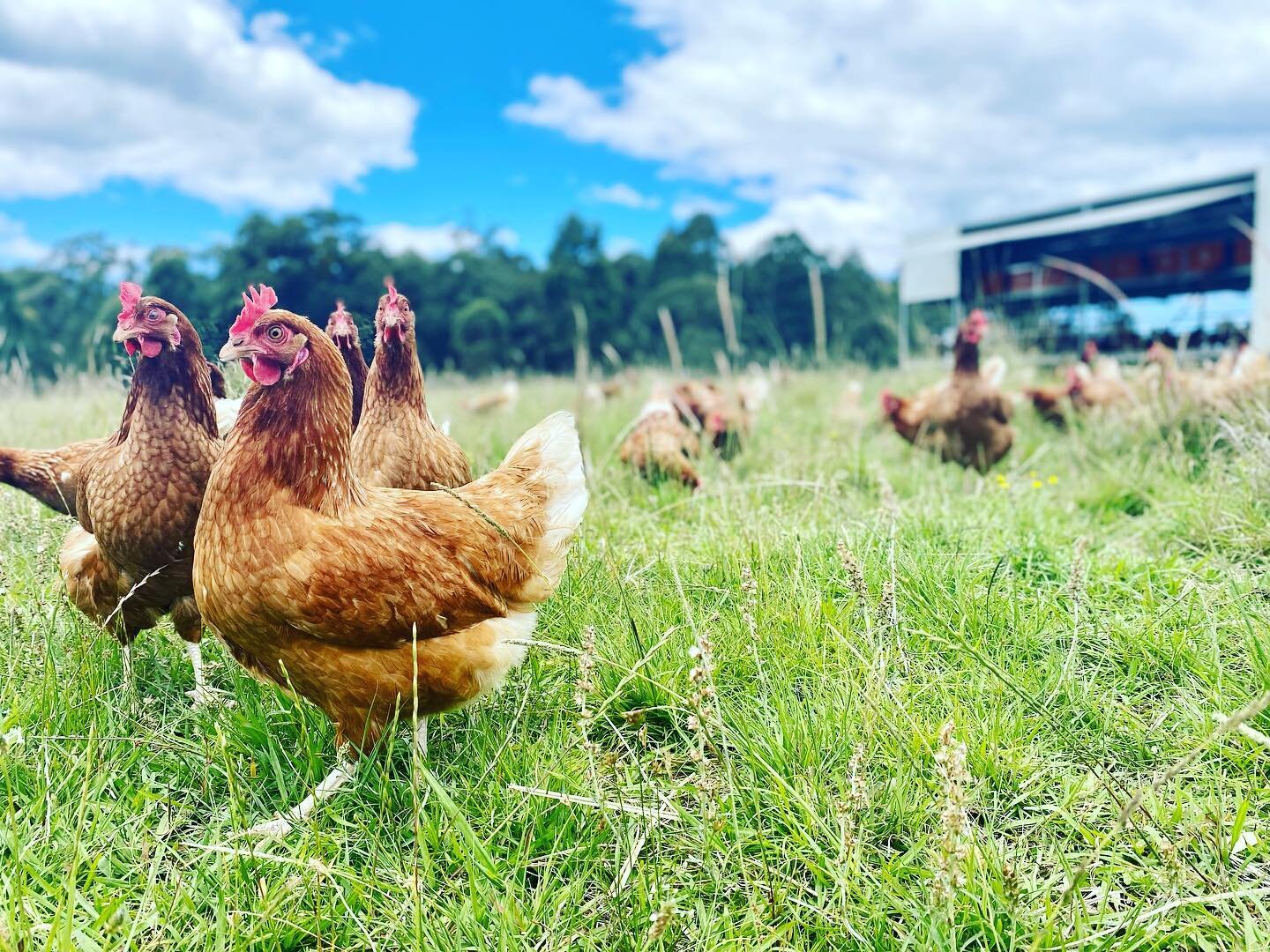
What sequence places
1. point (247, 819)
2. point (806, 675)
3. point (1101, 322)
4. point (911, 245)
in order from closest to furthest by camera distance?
point (247, 819)
point (806, 675)
point (1101, 322)
point (911, 245)

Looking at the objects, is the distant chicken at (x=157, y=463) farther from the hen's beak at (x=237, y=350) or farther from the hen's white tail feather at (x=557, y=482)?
the hen's white tail feather at (x=557, y=482)

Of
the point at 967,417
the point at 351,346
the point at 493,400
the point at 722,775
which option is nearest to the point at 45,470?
the point at 351,346

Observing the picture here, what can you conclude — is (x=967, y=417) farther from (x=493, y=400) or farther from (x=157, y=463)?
(x=493, y=400)

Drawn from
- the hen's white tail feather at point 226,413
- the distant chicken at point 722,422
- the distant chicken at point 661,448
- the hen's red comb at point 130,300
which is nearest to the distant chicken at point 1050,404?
the distant chicken at point 722,422

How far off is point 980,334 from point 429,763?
544 cm

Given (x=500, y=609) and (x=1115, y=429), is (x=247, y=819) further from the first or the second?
(x=1115, y=429)

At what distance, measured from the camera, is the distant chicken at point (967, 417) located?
5.78 meters

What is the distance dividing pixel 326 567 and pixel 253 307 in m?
0.66

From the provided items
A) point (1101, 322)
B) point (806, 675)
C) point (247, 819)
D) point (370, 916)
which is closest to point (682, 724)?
point (806, 675)

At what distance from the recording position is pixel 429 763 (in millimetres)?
2148

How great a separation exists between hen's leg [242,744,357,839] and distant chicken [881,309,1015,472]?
5.03m

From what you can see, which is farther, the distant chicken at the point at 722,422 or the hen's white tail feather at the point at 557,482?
the distant chicken at the point at 722,422

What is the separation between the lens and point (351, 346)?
2.54 meters

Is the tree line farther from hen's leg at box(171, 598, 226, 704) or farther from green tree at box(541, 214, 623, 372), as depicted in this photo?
hen's leg at box(171, 598, 226, 704)
